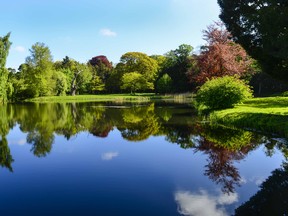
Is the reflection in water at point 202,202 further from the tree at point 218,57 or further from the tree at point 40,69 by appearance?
the tree at point 40,69

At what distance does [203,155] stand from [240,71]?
21.4 meters

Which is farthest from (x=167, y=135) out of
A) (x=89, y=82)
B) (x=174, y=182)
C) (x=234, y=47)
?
(x=89, y=82)

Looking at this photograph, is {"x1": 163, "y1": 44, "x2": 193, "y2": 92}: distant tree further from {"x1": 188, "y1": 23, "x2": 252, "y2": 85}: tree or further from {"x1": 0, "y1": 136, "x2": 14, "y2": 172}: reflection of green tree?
{"x1": 0, "y1": 136, "x2": 14, "y2": 172}: reflection of green tree

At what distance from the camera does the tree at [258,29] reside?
44.8ft

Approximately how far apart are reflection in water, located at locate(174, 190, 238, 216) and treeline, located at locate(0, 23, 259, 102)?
24.2 metres

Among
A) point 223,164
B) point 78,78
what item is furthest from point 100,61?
point 223,164

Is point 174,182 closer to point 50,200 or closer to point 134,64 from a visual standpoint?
point 50,200

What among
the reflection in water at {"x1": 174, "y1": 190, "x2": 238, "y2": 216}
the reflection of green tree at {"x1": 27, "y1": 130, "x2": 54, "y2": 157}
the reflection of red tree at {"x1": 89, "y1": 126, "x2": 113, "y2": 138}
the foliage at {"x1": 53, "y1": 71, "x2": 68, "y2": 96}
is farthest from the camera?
the foliage at {"x1": 53, "y1": 71, "x2": 68, "y2": 96}

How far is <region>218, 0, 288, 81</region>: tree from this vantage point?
13.7 m

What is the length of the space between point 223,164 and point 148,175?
2558 mm

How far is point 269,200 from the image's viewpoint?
685cm

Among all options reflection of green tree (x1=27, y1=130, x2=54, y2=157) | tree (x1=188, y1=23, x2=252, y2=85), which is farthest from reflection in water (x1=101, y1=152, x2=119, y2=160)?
tree (x1=188, y1=23, x2=252, y2=85)

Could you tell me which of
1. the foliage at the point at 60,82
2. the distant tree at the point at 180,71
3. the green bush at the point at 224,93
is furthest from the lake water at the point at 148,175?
the foliage at the point at 60,82

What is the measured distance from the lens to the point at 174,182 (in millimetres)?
8617
